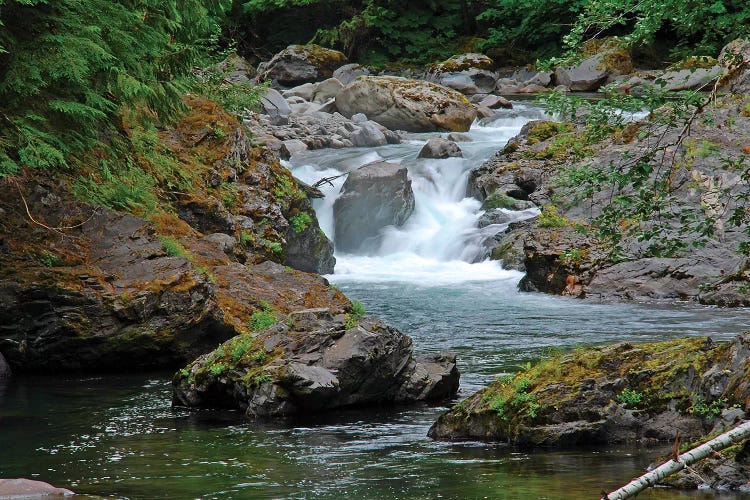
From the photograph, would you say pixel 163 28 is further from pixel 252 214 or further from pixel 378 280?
pixel 378 280

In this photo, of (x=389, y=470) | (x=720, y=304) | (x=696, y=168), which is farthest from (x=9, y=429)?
(x=696, y=168)

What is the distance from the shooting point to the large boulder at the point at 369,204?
70.2 feet

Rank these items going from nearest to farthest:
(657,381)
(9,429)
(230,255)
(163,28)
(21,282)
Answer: (657,381)
(9,429)
(21,282)
(163,28)
(230,255)

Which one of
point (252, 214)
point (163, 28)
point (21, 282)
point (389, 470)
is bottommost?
point (389, 470)

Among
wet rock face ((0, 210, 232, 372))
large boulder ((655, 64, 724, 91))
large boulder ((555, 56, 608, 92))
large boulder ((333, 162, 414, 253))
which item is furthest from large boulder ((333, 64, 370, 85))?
wet rock face ((0, 210, 232, 372))

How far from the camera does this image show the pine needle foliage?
9555mm

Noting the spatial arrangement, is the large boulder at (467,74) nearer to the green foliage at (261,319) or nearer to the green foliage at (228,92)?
the green foliage at (228,92)

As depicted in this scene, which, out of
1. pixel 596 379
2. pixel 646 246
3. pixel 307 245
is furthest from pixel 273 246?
pixel 596 379

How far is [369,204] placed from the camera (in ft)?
71.1

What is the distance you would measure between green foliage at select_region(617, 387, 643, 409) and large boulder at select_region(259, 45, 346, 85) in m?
32.4

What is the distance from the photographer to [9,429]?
8.33 meters

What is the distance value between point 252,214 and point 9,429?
802cm

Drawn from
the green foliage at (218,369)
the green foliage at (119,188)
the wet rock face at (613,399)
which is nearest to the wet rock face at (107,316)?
the green foliage at (119,188)

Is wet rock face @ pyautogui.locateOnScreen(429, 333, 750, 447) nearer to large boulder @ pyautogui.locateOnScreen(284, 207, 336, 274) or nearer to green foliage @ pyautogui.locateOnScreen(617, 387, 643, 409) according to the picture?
green foliage @ pyautogui.locateOnScreen(617, 387, 643, 409)
